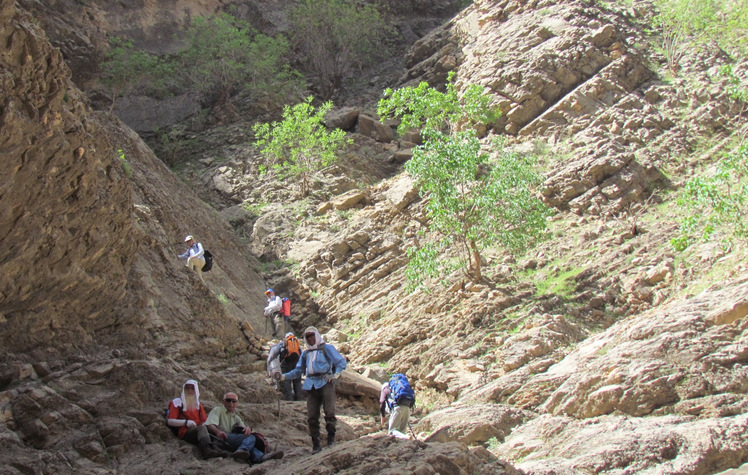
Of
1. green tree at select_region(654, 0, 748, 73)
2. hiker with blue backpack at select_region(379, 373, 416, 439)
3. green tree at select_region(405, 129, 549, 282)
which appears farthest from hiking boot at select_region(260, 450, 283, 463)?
green tree at select_region(654, 0, 748, 73)

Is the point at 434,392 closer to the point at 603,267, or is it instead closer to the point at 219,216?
the point at 603,267

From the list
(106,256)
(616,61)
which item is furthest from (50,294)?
(616,61)

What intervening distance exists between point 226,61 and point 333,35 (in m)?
7.88

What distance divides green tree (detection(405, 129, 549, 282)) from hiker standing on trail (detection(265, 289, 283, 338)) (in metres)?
3.64

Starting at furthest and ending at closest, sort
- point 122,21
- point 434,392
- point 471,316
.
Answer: point 122,21, point 471,316, point 434,392

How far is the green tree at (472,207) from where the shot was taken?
14.8 metres

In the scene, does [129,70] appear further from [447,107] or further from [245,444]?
[245,444]

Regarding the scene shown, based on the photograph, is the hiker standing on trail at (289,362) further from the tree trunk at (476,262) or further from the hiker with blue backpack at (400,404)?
the tree trunk at (476,262)

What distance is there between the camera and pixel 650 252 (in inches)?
→ 565

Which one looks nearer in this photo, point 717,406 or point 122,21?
point 717,406

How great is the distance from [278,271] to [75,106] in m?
12.6

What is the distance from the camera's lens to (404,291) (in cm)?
1691

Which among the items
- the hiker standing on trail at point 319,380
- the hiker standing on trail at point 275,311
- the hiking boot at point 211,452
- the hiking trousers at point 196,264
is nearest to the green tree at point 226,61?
the hiker standing on trail at point 275,311

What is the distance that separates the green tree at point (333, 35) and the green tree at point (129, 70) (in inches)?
362
